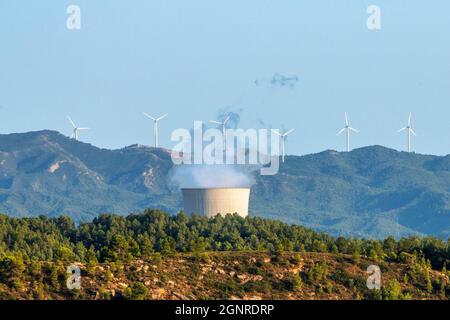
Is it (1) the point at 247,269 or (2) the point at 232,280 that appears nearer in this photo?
(2) the point at 232,280

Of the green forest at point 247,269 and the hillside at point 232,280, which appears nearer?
the green forest at point 247,269

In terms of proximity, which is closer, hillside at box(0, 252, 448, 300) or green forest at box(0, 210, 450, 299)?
green forest at box(0, 210, 450, 299)

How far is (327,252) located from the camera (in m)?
189

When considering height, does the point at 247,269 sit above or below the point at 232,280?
above

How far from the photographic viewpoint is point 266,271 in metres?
168
